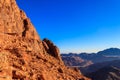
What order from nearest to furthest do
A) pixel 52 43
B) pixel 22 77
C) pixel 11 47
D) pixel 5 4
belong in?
pixel 22 77 → pixel 11 47 → pixel 5 4 → pixel 52 43

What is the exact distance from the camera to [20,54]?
47.8 metres

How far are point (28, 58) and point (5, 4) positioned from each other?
27.7 metres

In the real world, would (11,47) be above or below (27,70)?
above

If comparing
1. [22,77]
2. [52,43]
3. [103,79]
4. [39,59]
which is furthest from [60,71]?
[103,79]

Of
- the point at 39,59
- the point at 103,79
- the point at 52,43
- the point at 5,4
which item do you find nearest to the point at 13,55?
the point at 39,59

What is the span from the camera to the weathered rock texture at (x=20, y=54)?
37781 mm

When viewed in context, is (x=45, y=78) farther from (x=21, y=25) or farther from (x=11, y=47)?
(x=21, y=25)

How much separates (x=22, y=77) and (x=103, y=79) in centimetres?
15052

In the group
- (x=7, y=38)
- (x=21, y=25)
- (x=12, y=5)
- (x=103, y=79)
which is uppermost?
(x=12, y=5)

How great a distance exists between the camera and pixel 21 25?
267 ft

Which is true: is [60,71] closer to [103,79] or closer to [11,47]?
[11,47]

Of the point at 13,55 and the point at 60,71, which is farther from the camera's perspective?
the point at 60,71

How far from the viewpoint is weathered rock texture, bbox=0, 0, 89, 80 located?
37.8 m

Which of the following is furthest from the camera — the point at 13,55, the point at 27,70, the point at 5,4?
the point at 5,4
